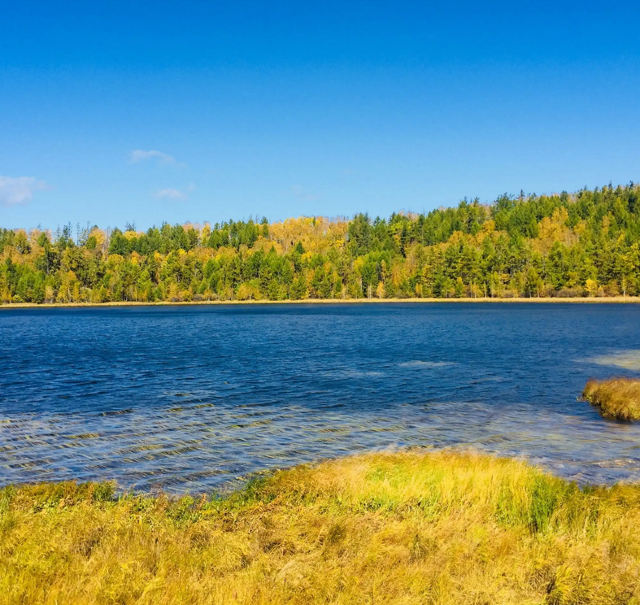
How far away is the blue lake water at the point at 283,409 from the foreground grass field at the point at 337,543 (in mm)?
3972

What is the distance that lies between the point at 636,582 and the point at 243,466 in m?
12.7

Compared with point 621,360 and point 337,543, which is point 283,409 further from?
point 621,360

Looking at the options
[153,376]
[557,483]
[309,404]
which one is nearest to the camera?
[557,483]

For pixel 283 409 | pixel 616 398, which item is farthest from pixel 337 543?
pixel 616 398

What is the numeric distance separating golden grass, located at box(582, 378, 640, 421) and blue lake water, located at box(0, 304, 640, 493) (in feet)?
3.02

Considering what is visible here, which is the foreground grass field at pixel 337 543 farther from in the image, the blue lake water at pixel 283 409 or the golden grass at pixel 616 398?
the golden grass at pixel 616 398

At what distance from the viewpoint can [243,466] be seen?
62.2 ft

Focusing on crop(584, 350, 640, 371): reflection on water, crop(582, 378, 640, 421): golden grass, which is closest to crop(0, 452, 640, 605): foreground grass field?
crop(582, 378, 640, 421): golden grass

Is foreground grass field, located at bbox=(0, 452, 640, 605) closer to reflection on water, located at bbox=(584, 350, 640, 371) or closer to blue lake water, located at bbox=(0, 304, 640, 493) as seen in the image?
blue lake water, located at bbox=(0, 304, 640, 493)

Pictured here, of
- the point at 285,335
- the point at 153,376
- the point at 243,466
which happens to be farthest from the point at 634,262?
the point at 243,466

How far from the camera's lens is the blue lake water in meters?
19.5

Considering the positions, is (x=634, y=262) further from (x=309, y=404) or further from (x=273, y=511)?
(x=273, y=511)

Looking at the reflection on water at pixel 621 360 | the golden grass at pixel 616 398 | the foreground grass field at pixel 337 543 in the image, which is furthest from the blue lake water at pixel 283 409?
the foreground grass field at pixel 337 543

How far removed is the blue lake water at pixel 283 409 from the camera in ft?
64.0
